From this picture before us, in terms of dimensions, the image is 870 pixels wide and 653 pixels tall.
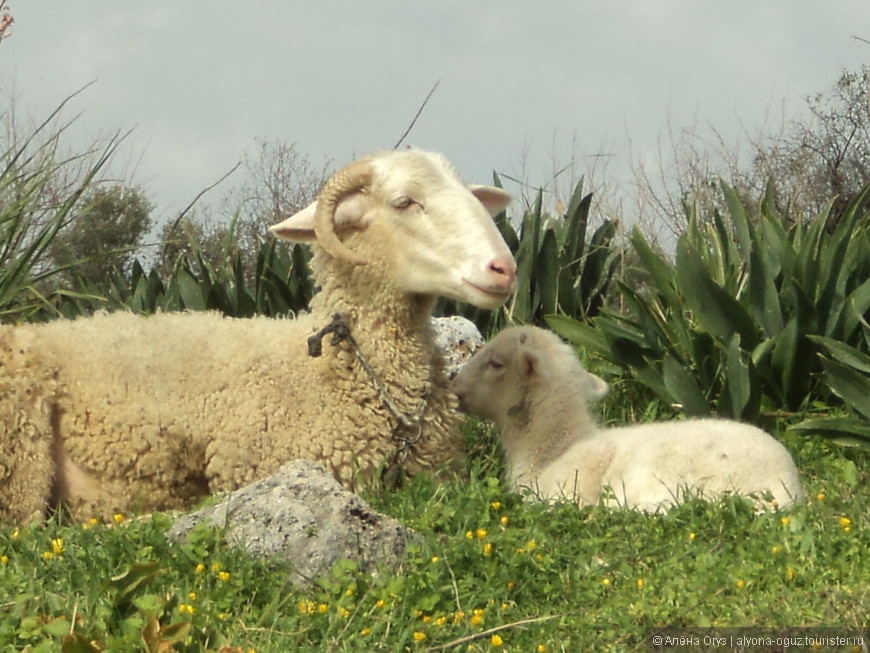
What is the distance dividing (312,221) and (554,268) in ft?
10.9

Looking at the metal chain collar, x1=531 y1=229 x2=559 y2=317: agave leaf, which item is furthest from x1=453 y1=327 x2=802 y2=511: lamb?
x1=531 y1=229 x2=559 y2=317: agave leaf

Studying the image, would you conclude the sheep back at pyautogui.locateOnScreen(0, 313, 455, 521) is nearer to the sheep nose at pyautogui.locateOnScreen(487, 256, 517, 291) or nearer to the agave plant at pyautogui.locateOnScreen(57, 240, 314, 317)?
the sheep nose at pyautogui.locateOnScreen(487, 256, 517, 291)

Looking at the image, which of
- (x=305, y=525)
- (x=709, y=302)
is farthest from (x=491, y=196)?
(x=305, y=525)

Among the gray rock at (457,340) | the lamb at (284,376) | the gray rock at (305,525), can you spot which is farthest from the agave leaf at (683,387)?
the gray rock at (305,525)

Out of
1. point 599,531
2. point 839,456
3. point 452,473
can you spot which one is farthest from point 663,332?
point 599,531

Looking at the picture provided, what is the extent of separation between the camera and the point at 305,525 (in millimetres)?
4371

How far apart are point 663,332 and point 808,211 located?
52.0 feet

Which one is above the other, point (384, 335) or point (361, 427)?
point (384, 335)

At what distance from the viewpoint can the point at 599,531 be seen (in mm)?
4844

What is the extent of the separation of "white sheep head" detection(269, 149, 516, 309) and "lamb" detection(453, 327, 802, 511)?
3.01ft

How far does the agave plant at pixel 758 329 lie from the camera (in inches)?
261

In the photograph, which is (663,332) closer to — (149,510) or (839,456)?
(839,456)

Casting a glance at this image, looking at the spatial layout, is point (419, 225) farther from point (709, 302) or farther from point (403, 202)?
point (709, 302)

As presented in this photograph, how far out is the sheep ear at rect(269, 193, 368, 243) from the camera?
18.6ft
